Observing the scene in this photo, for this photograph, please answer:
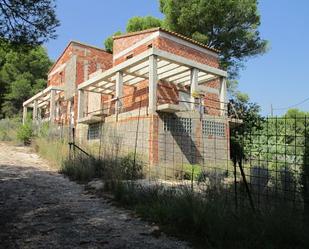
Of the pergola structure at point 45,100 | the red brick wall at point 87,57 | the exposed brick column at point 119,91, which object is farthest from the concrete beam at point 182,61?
the pergola structure at point 45,100

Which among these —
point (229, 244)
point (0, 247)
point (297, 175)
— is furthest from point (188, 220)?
→ point (0, 247)

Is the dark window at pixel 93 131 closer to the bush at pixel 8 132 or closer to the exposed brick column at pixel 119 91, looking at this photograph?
the exposed brick column at pixel 119 91

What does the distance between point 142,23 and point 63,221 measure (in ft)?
91.1

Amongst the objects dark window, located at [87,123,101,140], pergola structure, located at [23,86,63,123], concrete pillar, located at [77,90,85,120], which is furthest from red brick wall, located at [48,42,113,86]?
dark window, located at [87,123,101,140]

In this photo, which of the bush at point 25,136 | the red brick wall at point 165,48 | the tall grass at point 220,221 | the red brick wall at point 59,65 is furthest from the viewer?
the red brick wall at point 59,65

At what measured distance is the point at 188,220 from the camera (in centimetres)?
528

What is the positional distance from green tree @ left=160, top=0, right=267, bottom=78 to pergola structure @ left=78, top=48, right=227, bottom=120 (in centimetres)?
790

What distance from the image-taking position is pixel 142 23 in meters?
31.5

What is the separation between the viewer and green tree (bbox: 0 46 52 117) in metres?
37.7

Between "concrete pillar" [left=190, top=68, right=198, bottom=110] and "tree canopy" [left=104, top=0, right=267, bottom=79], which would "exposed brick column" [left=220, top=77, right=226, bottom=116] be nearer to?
"concrete pillar" [left=190, top=68, right=198, bottom=110]

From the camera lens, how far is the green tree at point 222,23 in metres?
26.5

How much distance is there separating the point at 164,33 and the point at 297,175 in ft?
45.7

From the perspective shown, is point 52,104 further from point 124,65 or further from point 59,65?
point 124,65

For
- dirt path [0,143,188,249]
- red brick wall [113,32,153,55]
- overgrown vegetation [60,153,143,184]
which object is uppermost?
red brick wall [113,32,153,55]
